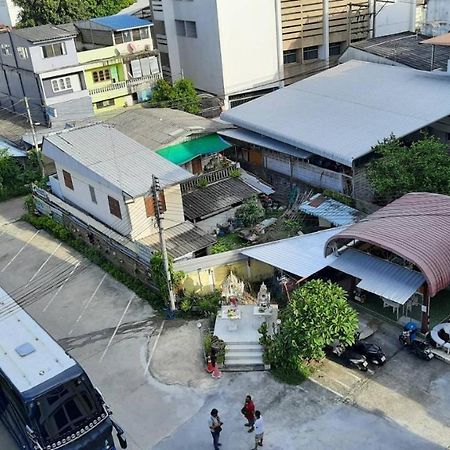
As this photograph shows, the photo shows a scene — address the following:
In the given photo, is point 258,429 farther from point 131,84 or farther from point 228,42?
point 131,84

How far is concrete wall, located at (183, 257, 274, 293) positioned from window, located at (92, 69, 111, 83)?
2553cm

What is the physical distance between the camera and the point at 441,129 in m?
31.1

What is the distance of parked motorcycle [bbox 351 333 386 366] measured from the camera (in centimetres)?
1945

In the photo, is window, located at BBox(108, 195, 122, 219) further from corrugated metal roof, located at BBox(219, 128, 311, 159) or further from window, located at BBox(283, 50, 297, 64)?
window, located at BBox(283, 50, 297, 64)

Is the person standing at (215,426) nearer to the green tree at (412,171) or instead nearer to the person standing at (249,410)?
the person standing at (249,410)

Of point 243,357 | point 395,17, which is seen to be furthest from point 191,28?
point 243,357

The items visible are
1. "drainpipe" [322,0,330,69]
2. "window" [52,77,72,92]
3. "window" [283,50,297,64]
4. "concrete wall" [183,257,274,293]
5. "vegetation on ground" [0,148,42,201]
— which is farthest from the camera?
"window" [283,50,297,64]

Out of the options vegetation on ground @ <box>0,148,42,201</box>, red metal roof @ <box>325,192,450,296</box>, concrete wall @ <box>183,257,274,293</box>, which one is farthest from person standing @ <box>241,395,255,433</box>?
vegetation on ground @ <box>0,148,42,201</box>

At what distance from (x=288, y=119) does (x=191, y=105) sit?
39.3 ft

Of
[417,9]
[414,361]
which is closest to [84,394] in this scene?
[414,361]

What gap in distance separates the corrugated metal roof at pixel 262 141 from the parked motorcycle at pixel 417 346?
39.4 feet

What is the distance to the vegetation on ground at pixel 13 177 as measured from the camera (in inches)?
1414

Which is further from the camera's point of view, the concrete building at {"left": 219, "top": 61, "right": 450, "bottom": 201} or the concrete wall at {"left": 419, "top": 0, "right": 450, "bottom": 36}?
the concrete wall at {"left": 419, "top": 0, "right": 450, "bottom": 36}

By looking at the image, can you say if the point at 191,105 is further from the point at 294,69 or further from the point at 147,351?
the point at 147,351
